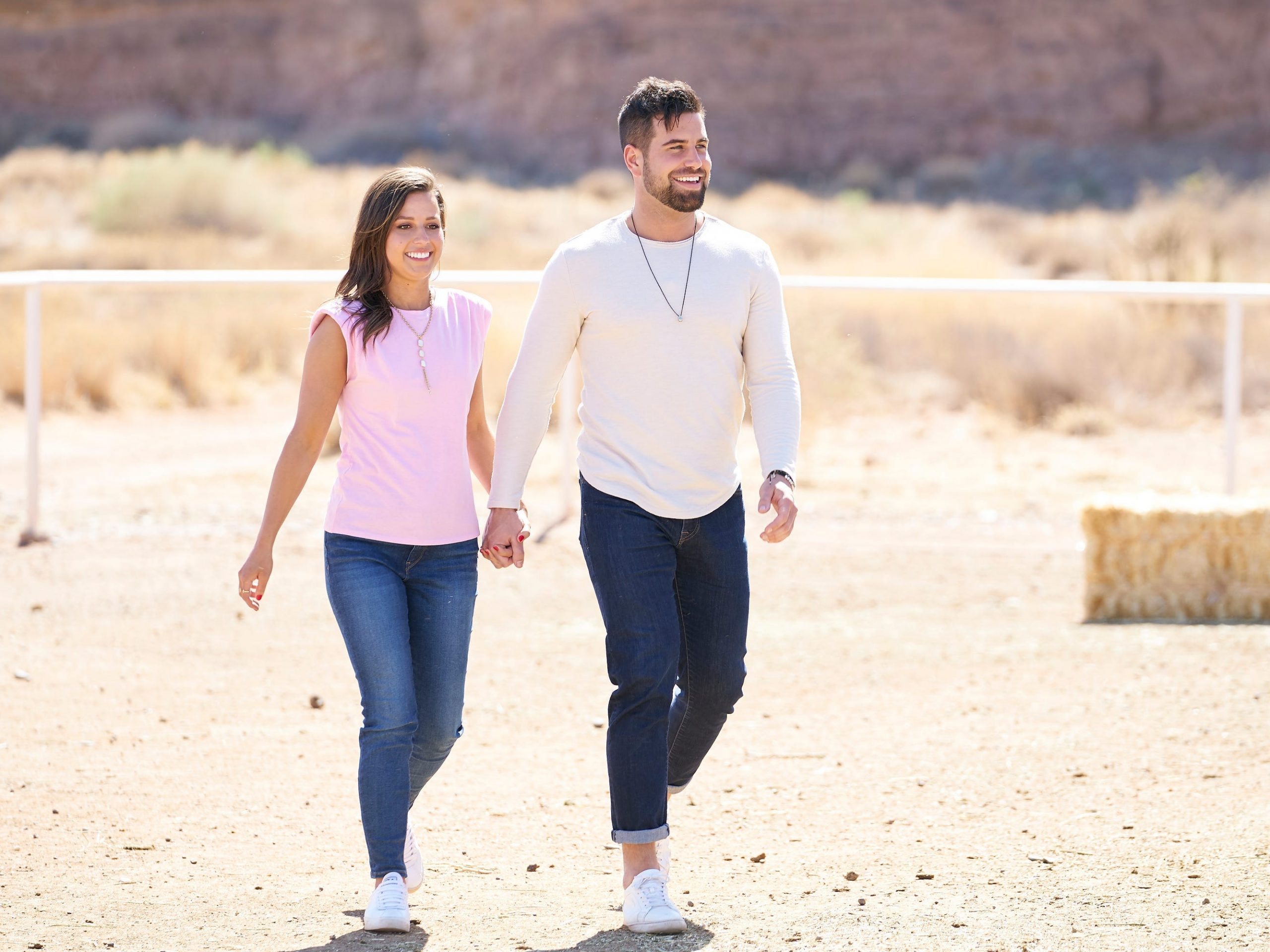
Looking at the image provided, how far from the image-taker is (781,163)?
1612 inches

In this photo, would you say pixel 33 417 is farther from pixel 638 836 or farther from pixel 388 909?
pixel 638 836

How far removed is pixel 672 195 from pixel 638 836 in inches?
55.1

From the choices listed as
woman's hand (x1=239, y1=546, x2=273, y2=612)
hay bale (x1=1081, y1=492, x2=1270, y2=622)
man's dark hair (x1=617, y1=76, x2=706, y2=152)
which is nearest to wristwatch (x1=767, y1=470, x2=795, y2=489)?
man's dark hair (x1=617, y1=76, x2=706, y2=152)

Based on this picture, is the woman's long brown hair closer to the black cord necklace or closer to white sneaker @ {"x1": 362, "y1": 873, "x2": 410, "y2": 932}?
the black cord necklace

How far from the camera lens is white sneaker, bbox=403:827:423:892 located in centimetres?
344

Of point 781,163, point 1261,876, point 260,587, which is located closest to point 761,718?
point 1261,876

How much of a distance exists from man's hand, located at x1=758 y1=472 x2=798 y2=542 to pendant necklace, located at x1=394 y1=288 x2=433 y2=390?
0.78m

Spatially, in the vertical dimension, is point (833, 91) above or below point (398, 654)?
above

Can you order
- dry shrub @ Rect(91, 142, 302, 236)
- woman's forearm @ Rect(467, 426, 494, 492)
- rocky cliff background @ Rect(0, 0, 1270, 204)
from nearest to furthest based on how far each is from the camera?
1. woman's forearm @ Rect(467, 426, 494, 492)
2. dry shrub @ Rect(91, 142, 302, 236)
3. rocky cliff background @ Rect(0, 0, 1270, 204)

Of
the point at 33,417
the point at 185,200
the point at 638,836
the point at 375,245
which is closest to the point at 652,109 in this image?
the point at 375,245

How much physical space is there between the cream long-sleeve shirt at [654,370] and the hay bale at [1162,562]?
11.7 feet

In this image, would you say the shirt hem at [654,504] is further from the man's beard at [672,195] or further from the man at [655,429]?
the man's beard at [672,195]

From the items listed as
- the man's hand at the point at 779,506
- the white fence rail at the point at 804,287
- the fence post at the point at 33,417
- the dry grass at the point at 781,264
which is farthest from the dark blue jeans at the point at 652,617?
the dry grass at the point at 781,264

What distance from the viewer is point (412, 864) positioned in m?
3.46
